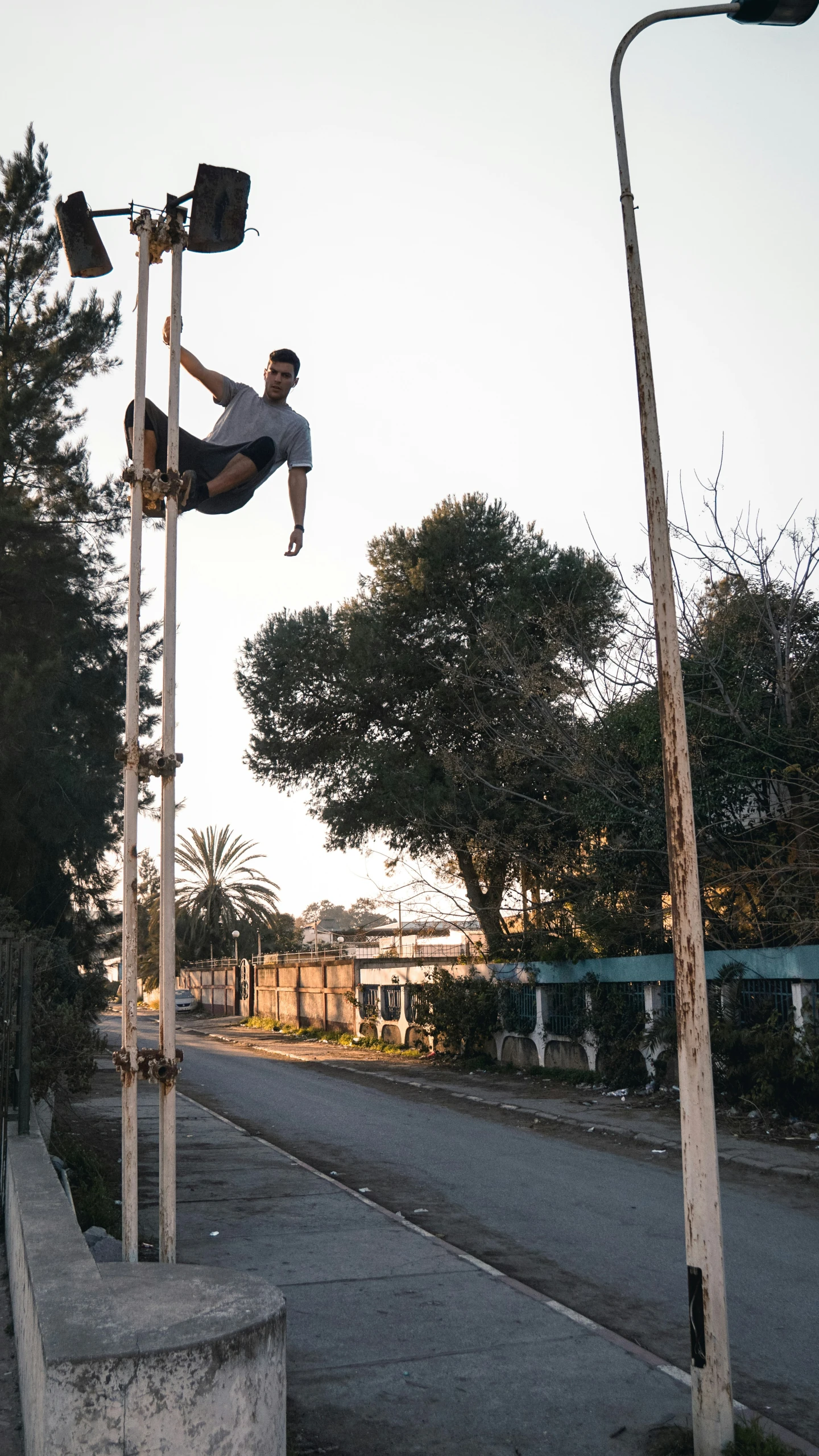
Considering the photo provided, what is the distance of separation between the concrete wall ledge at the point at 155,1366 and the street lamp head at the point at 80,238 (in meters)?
3.57

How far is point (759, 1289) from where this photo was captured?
6895 mm

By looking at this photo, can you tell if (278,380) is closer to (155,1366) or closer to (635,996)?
(155,1366)

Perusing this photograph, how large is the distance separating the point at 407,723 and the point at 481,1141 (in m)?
14.8

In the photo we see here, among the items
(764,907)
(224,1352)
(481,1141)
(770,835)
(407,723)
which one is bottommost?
(481,1141)

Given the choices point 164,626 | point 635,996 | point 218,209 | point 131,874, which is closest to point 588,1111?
point 635,996

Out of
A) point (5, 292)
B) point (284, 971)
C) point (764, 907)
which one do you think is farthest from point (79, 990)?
point (284, 971)

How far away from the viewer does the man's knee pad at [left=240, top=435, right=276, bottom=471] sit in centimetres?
436

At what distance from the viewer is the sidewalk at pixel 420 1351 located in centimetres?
456

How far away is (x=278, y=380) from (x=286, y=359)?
0.30ft

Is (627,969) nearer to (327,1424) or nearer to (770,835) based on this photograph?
(770,835)

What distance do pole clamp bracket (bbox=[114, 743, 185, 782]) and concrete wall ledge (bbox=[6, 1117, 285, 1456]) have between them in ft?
5.13

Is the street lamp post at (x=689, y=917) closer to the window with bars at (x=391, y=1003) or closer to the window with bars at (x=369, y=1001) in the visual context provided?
the window with bars at (x=391, y=1003)

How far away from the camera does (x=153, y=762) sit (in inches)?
152

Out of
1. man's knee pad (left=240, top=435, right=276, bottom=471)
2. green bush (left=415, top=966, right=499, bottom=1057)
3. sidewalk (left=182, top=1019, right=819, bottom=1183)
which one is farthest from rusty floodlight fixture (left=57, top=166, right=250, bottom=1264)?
green bush (left=415, top=966, right=499, bottom=1057)
